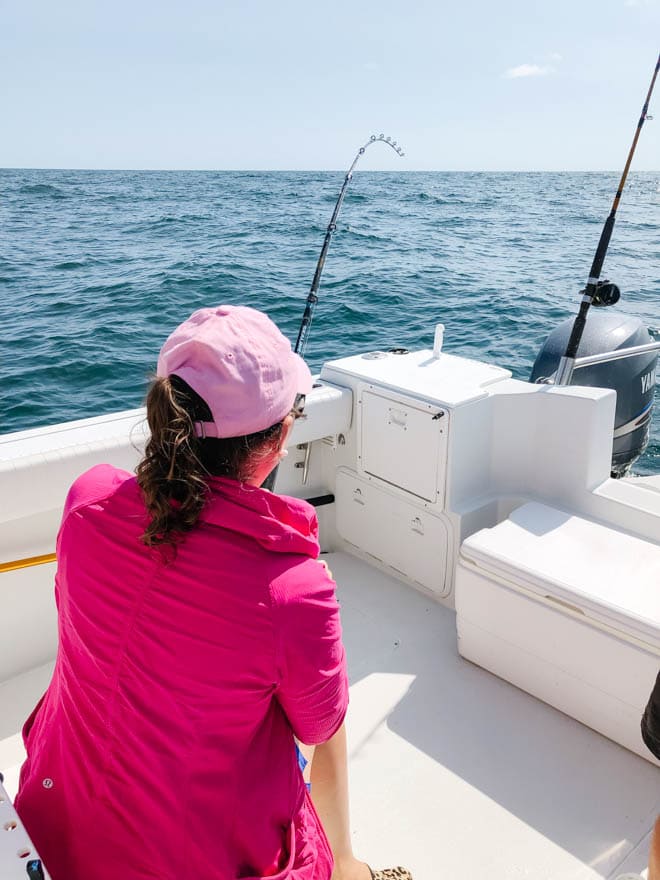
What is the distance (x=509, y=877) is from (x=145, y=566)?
1240 mm

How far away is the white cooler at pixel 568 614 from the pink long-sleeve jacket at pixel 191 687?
1089 mm

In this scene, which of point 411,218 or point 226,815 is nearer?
point 226,815

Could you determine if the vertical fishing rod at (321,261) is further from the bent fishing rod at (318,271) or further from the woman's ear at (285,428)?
the woman's ear at (285,428)

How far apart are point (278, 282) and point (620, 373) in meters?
7.71

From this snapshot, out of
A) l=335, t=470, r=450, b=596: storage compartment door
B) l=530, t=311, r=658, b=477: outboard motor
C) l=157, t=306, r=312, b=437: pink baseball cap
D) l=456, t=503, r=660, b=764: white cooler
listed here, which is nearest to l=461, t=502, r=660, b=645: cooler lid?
l=456, t=503, r=660, b=764: white cooler

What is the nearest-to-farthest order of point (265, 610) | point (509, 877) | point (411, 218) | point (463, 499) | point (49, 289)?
1. point (265, 610)
2. point (509, 877)
3. point (463, 499)
4. point (49, 289)
5. point (411, 218)

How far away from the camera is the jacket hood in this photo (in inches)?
31.4

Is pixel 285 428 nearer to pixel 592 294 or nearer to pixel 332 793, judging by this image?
pixel 332 793

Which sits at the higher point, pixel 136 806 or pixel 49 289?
pixel 136 806

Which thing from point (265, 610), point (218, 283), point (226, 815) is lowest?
Answer: point (218, 283)

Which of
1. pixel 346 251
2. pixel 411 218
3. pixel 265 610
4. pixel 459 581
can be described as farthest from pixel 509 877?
pixel 411 218

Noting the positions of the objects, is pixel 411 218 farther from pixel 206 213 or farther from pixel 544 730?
pixel 544 730

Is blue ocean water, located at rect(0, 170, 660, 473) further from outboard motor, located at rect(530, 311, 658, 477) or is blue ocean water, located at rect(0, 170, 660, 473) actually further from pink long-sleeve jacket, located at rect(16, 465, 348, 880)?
pink long-sleeve jacket, located at rect(16, 465, 348, 880)

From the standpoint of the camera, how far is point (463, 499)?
7.54 ft
